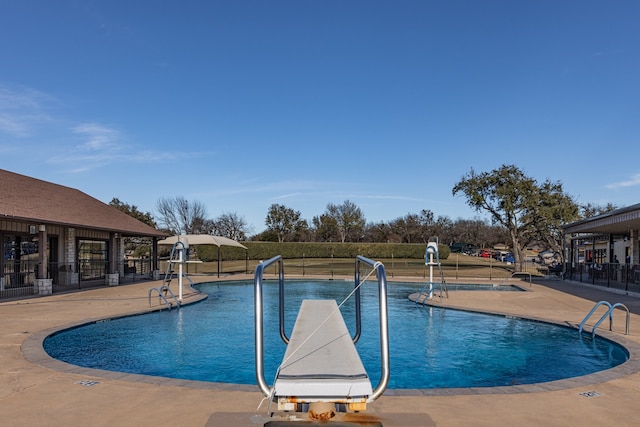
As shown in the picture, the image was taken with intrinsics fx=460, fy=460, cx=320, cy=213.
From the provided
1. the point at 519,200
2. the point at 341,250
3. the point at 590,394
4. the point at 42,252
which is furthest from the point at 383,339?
the point at 341,250

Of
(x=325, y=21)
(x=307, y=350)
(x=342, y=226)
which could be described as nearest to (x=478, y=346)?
(x=307, y=350)

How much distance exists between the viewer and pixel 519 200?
35.5m

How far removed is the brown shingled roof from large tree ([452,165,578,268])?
24.4m

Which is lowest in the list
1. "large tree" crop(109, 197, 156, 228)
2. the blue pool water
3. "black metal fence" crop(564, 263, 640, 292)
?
the blue pool water

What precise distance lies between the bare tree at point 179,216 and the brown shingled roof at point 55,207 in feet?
114

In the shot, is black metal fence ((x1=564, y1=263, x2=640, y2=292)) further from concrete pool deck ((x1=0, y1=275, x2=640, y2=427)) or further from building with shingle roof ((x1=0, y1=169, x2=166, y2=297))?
building with shingle roof ((x1=0, y1=169, x2=166, y2=297))

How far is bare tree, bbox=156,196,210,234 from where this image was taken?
60.7 m

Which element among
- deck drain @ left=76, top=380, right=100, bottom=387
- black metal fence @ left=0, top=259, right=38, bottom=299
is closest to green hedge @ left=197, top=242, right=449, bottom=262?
black metal fence @ left=0, top=259, right=38, bottom=299

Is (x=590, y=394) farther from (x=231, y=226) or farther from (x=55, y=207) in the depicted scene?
(x=231, y=226)

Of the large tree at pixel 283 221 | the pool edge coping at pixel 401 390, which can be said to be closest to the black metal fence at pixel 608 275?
the pool edge coping at pixel 401 390

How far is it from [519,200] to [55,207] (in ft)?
102

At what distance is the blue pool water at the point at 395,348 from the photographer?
8211 millimetres

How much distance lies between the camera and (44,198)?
20672mm

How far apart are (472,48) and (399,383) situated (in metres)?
17.3
